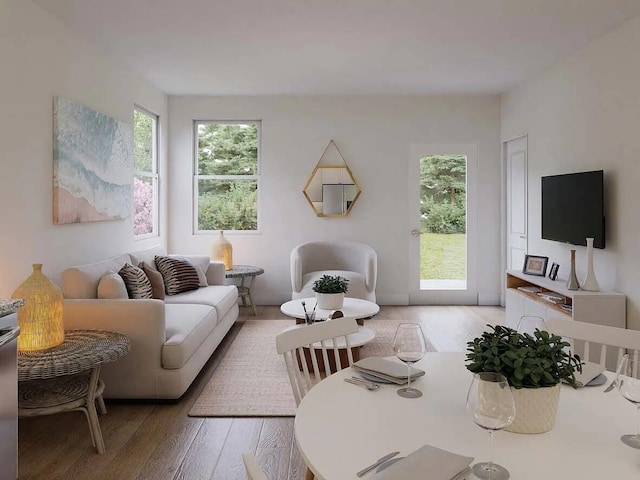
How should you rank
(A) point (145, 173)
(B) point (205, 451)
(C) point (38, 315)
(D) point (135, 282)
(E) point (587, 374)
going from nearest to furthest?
(E) point (587, 374)
(B) point (205, 451)
(C) point (38, 315)
(D) point (135, 282)
(A) point (145, 173)

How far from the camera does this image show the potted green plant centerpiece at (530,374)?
128cm

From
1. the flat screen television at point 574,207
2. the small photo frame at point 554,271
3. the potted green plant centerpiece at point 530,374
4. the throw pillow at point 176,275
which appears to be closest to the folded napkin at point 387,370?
the potted green plant centerpiece at point 530,374

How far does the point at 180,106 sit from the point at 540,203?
4.36m

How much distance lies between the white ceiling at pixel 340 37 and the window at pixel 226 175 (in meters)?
0.84

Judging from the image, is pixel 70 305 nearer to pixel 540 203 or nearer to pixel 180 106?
pixel 180 106

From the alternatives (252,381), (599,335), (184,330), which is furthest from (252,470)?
(252,381)

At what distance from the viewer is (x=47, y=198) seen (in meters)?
3.74

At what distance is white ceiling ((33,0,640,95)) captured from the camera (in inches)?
144

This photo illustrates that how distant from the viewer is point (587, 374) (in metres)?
1.66

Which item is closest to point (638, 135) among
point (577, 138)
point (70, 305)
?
point (577, 138)

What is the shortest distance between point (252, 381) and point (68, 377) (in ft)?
4.13

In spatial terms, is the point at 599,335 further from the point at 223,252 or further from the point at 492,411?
the point at 223,252

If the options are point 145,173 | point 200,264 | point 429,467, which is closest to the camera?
point 429,467

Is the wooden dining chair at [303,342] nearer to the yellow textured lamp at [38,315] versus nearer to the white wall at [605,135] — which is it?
the yellow textured lamp at [38,315]
